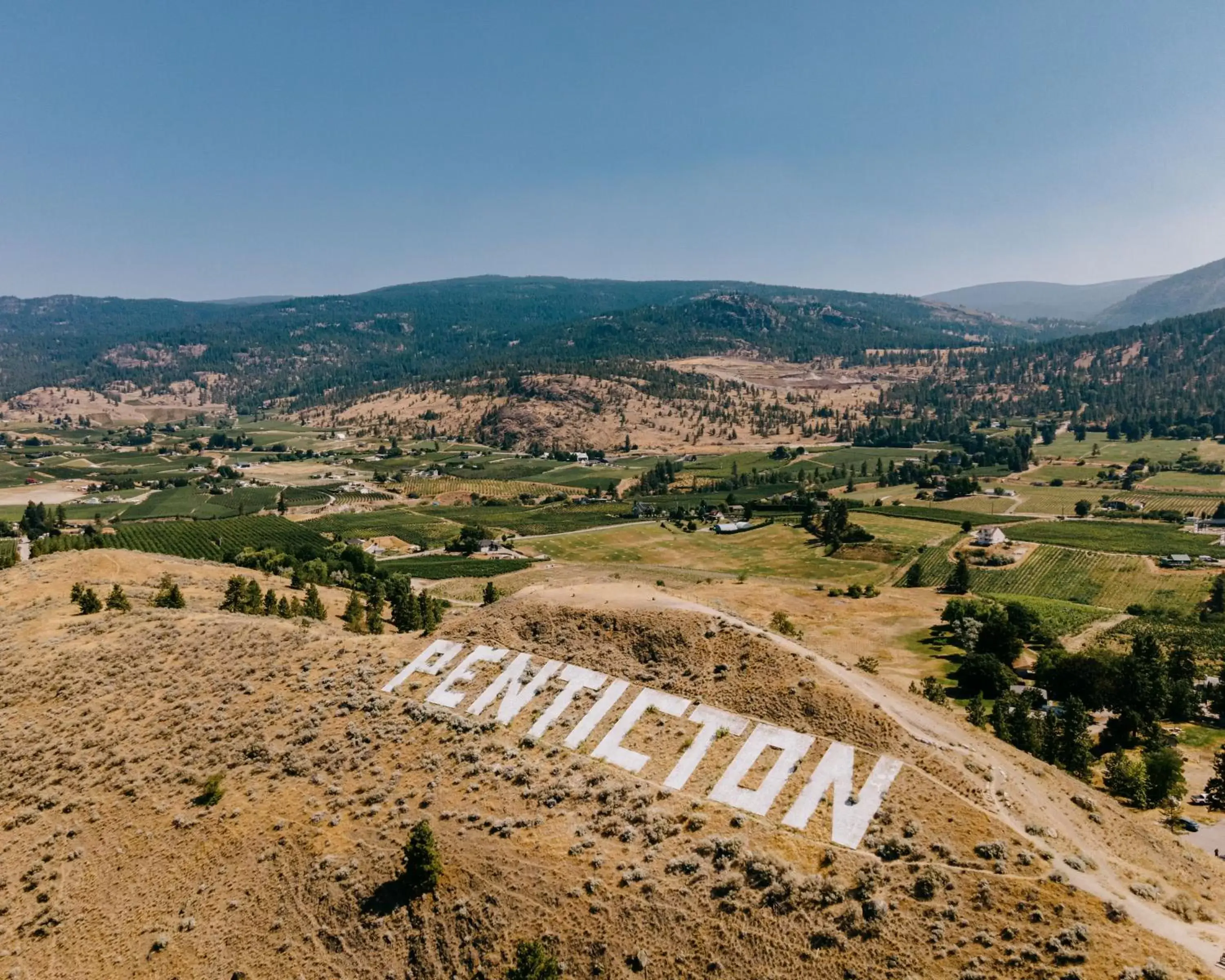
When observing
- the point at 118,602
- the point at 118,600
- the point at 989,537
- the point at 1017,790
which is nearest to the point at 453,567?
the point at 118,600

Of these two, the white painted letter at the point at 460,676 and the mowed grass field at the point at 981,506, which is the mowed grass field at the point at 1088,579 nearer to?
the mowed grass field at the point at 981,506

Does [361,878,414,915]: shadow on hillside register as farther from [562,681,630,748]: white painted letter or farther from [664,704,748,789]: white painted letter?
[664,704,748,789]: white painted letter

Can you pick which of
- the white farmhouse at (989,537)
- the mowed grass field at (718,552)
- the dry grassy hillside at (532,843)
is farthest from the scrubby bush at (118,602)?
the white farmhouse at (989,537)

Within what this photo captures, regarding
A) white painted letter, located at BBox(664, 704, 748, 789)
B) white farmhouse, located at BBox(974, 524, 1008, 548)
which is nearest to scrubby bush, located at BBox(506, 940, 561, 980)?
white painted letter, located at BBox(664, 704, 748, 789)

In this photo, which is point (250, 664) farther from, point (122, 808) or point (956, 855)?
point (956, 855)

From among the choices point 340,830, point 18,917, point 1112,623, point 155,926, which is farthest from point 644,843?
point 1112,623

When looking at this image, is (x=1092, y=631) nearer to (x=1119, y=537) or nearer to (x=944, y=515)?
(x=1119, y=537)
